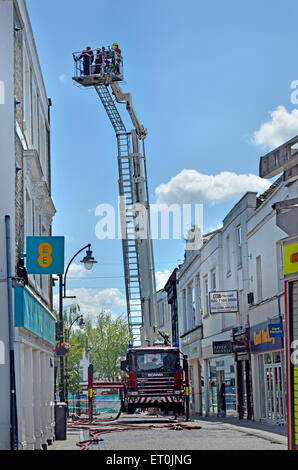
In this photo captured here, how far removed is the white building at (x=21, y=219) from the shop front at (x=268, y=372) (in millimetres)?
8586

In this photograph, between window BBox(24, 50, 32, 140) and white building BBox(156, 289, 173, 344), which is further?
white building BBox(156, 289, 173, 344)

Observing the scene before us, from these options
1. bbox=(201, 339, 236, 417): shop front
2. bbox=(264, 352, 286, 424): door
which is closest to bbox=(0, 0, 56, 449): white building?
bbox=(264, 352, 286, 424): door

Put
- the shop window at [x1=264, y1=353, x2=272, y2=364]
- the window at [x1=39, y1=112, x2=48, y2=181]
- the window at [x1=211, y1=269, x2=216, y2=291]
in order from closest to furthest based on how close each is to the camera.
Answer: the window at [x1=39, y1=112, x2=48, y2=181]
the shop window at [x1=264, y1=353, x2=272, y2=364]
the window at [x1=211, y1=269, x2=216, y2=291]

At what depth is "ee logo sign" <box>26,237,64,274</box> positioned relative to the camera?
51.1 feet

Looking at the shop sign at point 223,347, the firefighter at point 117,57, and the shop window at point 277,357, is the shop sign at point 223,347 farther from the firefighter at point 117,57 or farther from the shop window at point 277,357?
the firefighter at point 117,57

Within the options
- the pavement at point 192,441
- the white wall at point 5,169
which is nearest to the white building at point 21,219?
the white wall at point 5,169

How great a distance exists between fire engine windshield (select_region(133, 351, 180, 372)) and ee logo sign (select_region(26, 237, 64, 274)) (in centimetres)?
1541

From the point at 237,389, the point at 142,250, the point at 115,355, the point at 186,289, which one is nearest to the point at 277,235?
the point at 142,250

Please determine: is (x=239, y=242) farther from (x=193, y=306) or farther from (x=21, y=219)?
(x=21, y=219)

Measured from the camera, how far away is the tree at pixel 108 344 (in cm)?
8144

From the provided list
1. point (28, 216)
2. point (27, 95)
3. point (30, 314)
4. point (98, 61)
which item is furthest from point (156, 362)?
point (30, 314)

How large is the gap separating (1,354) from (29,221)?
202 inches

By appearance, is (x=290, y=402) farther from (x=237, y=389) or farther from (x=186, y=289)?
(x=186, y=289)

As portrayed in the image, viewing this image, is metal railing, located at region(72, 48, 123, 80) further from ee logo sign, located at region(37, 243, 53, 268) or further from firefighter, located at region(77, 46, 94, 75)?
ee logo sign, located at region(37, 243, 53, 268)
